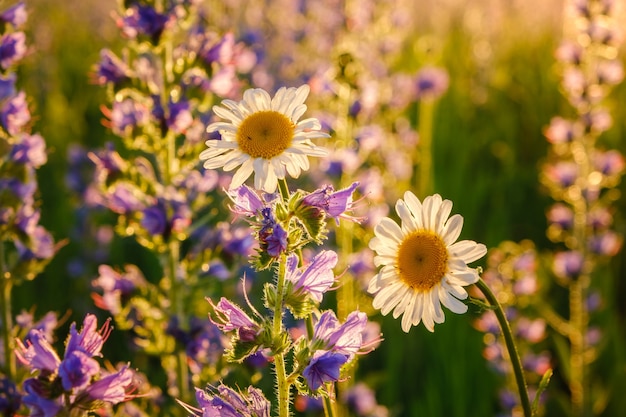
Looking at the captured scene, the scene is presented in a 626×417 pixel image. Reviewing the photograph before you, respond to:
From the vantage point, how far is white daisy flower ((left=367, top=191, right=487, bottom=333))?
142 centimetres

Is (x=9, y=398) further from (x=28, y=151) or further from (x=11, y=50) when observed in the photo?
(x=11, y=50)

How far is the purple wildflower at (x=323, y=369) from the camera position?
Answer: 1319 mm

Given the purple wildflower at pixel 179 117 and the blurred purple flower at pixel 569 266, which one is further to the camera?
the blurred purple flower at pixel 569 266

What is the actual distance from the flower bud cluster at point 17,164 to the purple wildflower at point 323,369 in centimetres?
132

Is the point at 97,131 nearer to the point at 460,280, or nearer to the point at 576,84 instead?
the point at 576,84

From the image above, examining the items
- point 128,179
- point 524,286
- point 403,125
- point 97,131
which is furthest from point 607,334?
point 97,131

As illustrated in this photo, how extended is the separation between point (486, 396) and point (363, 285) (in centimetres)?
80

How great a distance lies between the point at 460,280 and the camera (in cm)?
140

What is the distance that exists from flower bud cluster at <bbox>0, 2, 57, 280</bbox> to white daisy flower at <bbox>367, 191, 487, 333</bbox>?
1312 mm

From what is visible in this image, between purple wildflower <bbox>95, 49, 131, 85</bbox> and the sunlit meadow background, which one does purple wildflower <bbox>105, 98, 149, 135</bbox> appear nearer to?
purple wildflower <bbox>95, 49, 131, 85</bbox>

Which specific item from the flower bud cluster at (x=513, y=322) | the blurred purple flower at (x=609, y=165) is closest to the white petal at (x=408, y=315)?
the flower bud cluster at (x=513, y=322)

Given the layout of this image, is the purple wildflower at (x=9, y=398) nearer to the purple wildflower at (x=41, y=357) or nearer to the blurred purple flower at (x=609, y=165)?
the purple wildflower at (x=41, y=357)

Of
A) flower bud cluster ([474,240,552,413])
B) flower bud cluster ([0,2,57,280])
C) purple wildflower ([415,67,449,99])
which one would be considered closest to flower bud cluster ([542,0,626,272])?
flower bud cluster ([474,240,552,413])

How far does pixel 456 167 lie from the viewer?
5285 millimetres
